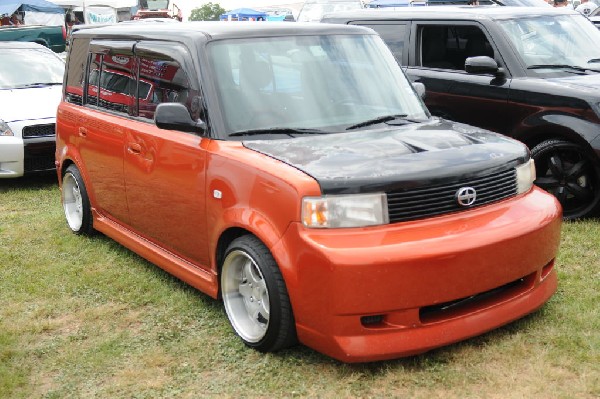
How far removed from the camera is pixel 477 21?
22.1ft

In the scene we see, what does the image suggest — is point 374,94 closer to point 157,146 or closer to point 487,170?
point 487,170

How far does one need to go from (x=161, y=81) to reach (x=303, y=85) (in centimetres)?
96

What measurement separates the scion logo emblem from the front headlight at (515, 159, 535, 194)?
1.48 ft

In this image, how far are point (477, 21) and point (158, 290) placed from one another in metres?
3.88

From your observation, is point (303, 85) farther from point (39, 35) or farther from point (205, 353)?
point (39, 35)

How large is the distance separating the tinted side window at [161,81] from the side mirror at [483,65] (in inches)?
113

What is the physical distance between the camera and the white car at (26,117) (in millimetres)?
8055

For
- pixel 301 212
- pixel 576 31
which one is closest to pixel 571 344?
pixel 301 212

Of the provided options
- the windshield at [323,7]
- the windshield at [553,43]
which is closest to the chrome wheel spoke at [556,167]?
the windshield at [553,43]

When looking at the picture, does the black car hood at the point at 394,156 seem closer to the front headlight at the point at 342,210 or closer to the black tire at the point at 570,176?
the front headlight at the point at 342,210

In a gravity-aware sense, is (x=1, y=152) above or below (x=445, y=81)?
below

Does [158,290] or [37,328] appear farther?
[158,290]

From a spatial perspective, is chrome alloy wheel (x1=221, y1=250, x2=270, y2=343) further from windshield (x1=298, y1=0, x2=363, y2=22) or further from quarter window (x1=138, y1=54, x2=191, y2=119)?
windshield (x1=298, y1=0, x2=363, y2=22)

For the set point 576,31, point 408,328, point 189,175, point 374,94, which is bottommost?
point 408,328
